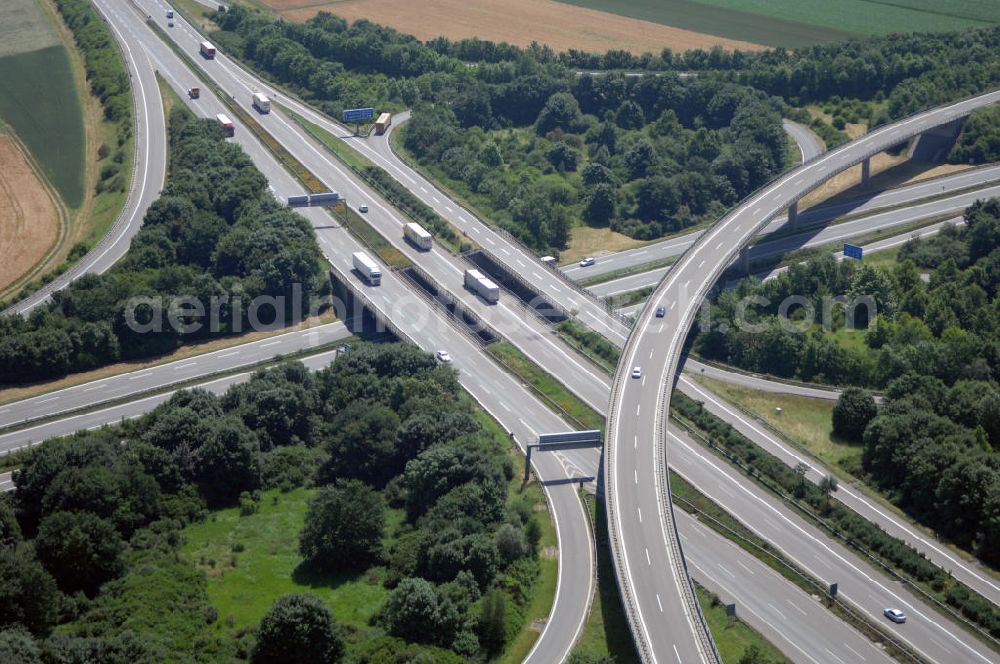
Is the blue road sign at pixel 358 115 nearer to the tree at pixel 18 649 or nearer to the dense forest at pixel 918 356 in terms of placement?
the dense forest at pixel 918 356

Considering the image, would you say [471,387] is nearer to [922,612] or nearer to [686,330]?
[686,330]

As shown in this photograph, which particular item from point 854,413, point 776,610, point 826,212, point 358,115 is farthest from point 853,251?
point 358,115

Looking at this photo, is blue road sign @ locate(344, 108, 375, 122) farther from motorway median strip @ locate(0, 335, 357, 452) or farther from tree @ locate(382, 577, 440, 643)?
tree @ locate(382, 577, 440, 643)

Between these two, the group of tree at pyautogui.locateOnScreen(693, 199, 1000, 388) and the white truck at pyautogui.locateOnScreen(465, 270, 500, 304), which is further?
the white truck at pyautogui.locateOnScreen(465, 270, 500, 304)

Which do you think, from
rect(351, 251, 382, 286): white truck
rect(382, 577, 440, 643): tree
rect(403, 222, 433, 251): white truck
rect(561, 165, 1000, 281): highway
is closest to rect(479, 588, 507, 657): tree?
rect(382, 577, 440, 643): tree

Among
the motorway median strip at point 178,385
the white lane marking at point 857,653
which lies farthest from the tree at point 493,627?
the motorway median strip at point 178,385

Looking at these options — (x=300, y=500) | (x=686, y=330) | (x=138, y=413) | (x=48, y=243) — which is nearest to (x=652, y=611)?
(x=300, y=500)

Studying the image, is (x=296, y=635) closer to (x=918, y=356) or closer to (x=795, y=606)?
(x=795, y=606)
